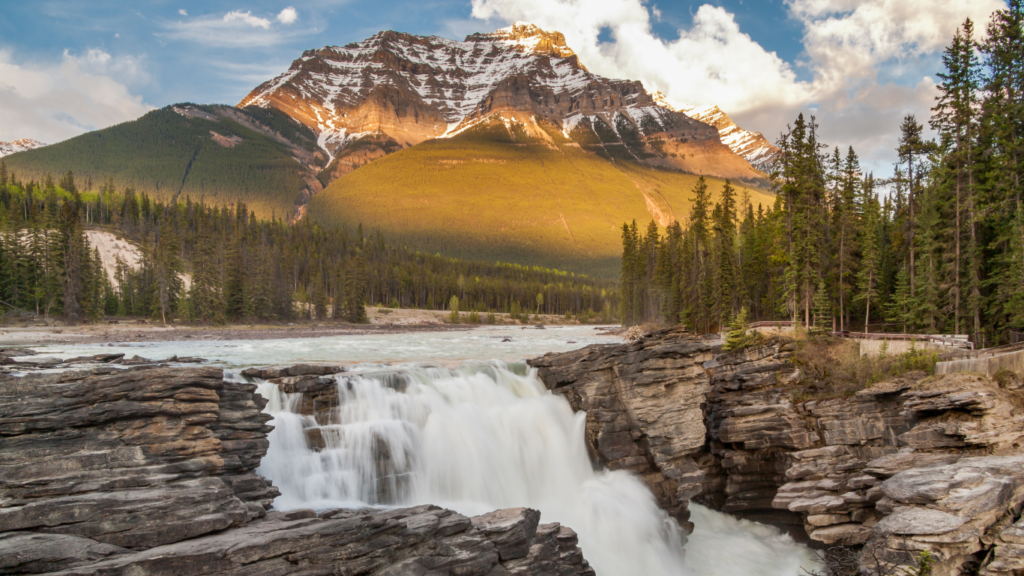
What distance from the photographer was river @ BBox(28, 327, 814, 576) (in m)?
15.9

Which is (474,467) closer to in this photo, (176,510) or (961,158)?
(176,510)

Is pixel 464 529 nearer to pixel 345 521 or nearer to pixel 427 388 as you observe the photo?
pixel 345 521

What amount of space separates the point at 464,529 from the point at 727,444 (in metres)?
16.8

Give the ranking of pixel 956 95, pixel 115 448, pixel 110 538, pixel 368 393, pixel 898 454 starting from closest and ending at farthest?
pixel 110 538 < pixel 115 448 < pixel 898 454 < pixel 368 393 < pixel 956 95

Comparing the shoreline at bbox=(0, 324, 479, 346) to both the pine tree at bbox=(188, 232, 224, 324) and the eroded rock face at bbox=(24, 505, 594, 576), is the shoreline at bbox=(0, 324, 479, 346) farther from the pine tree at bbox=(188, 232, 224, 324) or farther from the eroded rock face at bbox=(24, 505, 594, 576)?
the eroded rock face at bbox=(24, 505, 594, 576)

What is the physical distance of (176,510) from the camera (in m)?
9.23

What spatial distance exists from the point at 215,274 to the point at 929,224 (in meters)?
82.1

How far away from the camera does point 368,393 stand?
1881cm

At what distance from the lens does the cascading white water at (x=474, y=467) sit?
15.9 metres

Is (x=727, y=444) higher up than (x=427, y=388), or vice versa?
(x=427, y=388)

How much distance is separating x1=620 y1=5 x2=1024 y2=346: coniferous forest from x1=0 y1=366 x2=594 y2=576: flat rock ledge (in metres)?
21.7

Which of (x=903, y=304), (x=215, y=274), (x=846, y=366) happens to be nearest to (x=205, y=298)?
(x=215, y=274)

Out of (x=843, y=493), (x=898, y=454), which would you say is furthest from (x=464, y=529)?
(x=898, y=454)

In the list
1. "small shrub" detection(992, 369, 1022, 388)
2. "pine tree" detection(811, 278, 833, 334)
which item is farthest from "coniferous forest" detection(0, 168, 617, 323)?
"small shrub" detection(992, 369, 1022, 388)
